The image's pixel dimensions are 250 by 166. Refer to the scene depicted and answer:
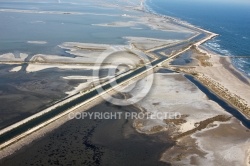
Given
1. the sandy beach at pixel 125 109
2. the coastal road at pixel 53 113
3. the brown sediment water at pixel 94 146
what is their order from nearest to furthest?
the brown sediment water at pixel 94 146
the sandy beach at pixel 125 109
the coastal road at pixel 53 113

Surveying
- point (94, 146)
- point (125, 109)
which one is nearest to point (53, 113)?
point (125, 109)

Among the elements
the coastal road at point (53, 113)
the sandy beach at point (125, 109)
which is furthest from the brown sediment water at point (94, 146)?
the coastal road at point (53, 113)

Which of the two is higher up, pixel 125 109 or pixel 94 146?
pixel 125 109

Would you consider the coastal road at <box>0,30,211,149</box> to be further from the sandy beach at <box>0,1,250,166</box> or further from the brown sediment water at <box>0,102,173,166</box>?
the brown sediment water at <box>0,102,173,166</box>

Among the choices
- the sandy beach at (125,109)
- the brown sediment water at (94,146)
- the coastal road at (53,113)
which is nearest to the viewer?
the brown sediment water at (94,146)

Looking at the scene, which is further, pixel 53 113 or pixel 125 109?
pixel 125 109

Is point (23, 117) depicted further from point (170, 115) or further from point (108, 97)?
point (170, 115)

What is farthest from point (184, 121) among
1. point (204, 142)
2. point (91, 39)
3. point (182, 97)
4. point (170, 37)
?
point (170, 37)

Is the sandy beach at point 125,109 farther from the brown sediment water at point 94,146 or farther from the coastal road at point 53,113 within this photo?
the coastal road at point 53,113

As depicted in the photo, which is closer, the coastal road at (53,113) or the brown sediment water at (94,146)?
the brown sediment water at (94,146)

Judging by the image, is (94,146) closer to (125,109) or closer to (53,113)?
(53,113)

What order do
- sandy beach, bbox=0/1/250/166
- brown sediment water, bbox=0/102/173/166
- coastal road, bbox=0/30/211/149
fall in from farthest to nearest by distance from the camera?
coastal road, bbox=0/30/211/149 → sandy beach, bbox=0/1/250/166 → brown sediment water, bbox=0/102/173/166

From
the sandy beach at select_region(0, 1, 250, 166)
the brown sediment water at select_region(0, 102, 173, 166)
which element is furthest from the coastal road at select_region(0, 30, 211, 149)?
the brown sediment water at select_region(0, 102, 173, 166)
